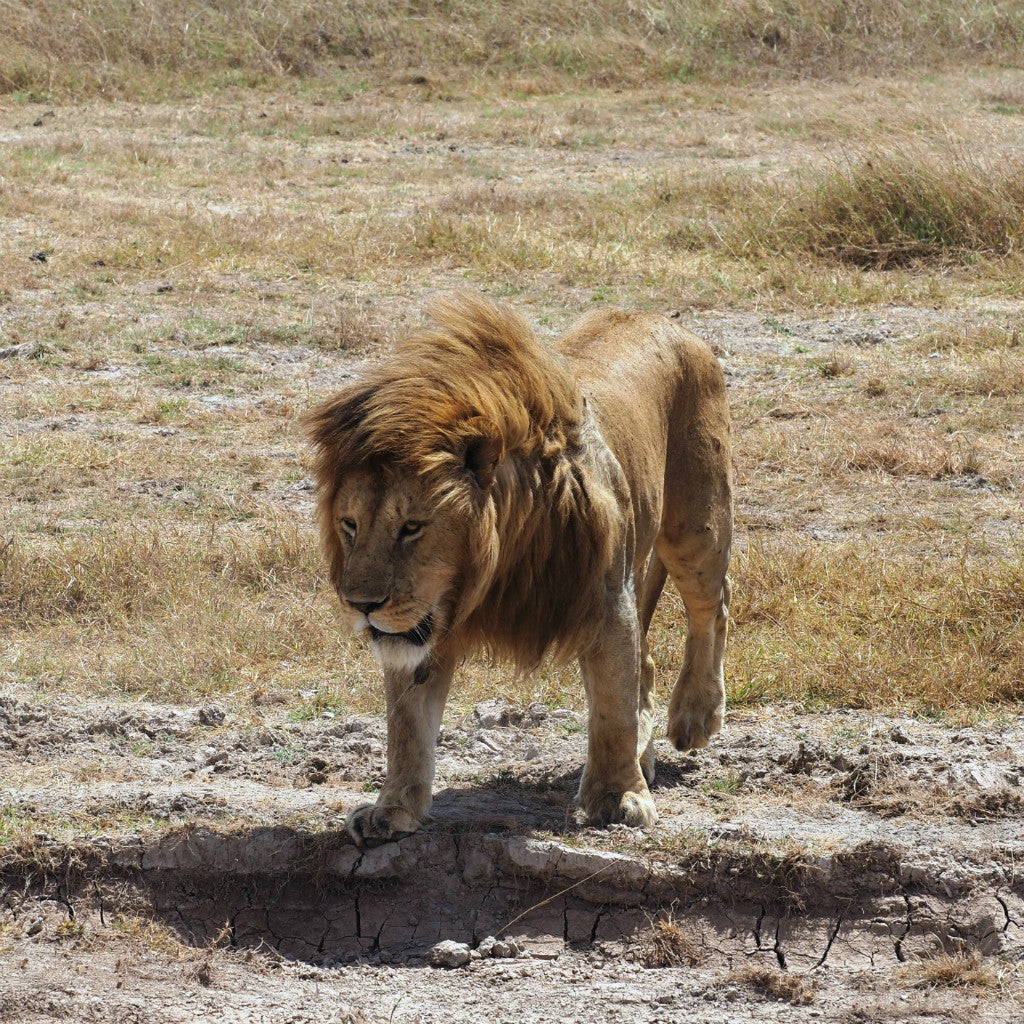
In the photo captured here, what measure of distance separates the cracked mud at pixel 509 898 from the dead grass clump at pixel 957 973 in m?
0.02

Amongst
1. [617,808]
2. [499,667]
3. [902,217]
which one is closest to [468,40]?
[902,217]

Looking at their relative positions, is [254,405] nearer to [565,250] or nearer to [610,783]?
[565,250]

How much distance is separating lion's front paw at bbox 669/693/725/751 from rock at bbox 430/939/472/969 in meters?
1.26

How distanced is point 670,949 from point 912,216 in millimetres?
8793

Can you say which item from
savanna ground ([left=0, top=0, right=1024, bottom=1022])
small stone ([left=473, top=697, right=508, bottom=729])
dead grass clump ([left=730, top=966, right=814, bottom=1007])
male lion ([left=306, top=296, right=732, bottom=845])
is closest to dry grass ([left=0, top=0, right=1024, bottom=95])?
savanna ground ([left=0, top=0, right=1024, bottom=1022])

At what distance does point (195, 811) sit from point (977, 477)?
4.85 metres

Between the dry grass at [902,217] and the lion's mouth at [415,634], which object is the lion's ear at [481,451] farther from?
the dry grass at [902,217]

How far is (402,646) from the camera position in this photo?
3496 mm

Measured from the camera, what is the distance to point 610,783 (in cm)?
412

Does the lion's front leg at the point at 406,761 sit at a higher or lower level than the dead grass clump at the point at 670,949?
higher

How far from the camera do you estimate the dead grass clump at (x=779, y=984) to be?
3.72m

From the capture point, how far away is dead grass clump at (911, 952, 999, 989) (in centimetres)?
372

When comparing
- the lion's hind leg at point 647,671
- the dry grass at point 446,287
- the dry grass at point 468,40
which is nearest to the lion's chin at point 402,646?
the lion's hind leg at point 647,671

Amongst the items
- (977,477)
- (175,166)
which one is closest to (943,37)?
(175,166)
